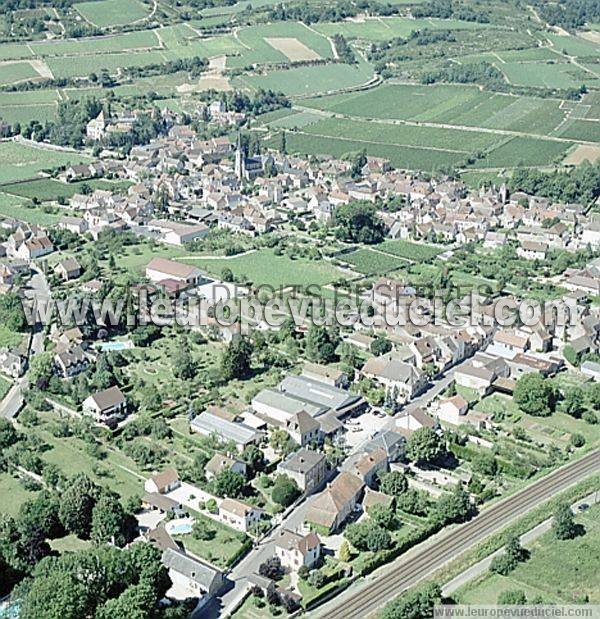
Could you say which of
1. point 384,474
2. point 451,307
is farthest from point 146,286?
point 384,474

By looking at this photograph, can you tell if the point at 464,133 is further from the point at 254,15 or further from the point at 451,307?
the point at 254,15

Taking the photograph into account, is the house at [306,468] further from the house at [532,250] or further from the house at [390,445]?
the house at [532,250]

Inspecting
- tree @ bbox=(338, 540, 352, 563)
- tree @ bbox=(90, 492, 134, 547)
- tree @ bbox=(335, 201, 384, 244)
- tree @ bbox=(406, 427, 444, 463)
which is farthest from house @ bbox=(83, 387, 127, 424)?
tree @ bbox=(335, 201, 384, 244)

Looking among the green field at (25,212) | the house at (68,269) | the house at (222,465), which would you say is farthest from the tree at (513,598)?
the green field at (25,212)

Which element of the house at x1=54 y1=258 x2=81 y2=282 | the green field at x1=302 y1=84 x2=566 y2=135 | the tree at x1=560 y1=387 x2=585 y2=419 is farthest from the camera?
the green field at x1=302 y1=84 x2=566 y2=135

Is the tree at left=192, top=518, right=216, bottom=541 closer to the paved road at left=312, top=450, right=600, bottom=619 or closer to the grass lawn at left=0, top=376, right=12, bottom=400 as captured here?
the paved road at left=312, top=450, right=600, bottom=619

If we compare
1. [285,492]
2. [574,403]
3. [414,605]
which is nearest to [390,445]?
[285,492]
